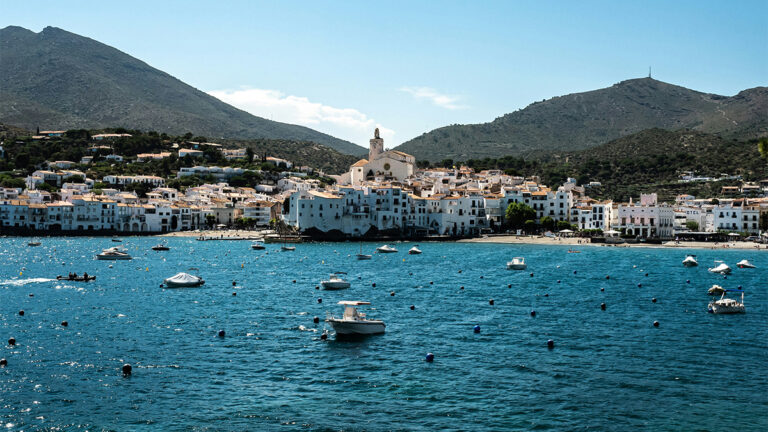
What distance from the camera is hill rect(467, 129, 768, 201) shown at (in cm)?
15361

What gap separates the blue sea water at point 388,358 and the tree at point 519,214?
66.1 m

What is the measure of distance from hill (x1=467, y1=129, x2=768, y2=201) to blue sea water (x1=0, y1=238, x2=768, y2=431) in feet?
342

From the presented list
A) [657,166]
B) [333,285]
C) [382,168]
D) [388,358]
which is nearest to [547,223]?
[382,168]

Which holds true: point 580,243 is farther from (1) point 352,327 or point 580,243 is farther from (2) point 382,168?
(1) point 352,327

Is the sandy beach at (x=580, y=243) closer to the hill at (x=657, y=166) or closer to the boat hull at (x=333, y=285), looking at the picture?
the hill at (x=657, y=166)

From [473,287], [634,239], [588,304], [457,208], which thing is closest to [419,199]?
[457,208]

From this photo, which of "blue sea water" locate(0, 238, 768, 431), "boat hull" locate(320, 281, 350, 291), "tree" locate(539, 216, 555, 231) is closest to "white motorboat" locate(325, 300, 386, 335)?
"blue sea water" locate(0, 238, 768, 431)

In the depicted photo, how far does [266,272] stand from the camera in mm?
64438

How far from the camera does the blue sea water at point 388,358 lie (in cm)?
2100

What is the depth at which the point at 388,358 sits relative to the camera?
2798 cm

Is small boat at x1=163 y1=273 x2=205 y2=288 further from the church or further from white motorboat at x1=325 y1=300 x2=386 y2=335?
the church

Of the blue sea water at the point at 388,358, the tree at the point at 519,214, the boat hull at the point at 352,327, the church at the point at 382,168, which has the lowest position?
the blue sea water at the point at 388,358

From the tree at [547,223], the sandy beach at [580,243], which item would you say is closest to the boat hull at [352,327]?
the sandy beach at [580,243]

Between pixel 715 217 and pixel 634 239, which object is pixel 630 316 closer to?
pixel 634 239
